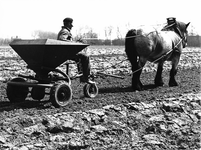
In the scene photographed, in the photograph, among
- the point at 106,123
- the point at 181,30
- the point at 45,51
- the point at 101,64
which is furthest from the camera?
the point at 101,64

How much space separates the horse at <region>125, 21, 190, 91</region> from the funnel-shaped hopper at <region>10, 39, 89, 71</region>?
2905 millimetres

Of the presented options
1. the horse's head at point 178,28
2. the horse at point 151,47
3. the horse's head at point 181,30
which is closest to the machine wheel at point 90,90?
the horse at point 151,47

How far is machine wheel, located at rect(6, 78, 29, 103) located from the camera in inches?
321

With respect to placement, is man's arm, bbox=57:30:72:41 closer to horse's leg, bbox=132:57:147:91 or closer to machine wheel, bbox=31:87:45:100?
machine wheel, bbox=31:87:45:100

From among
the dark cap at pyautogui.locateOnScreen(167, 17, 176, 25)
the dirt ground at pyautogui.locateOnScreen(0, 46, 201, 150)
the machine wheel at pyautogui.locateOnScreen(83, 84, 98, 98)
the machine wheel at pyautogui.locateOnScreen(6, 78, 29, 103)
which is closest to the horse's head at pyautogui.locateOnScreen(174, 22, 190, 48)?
the dark cap at pyautogui.locateOnScreen(167, 17, 176, 25)

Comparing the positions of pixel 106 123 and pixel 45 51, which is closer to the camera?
pixel 106 123

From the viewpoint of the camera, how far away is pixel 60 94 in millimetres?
7719

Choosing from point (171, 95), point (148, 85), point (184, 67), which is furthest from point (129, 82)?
point (184, 67)

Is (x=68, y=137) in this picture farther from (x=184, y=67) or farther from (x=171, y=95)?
(x=184, y=67)

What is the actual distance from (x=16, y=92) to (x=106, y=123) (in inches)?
97.9

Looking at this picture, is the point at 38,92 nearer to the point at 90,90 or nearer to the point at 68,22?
the point at 90,90

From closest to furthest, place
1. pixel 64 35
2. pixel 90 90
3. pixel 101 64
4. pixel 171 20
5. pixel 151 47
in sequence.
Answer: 1. pixel 64 35
2. pixel 90 90
3. pixel 151 47
4. pixel 171 20
5. pixel 101 64

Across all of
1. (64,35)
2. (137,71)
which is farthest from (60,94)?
(137,71)

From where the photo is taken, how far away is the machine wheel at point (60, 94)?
7465 mm
